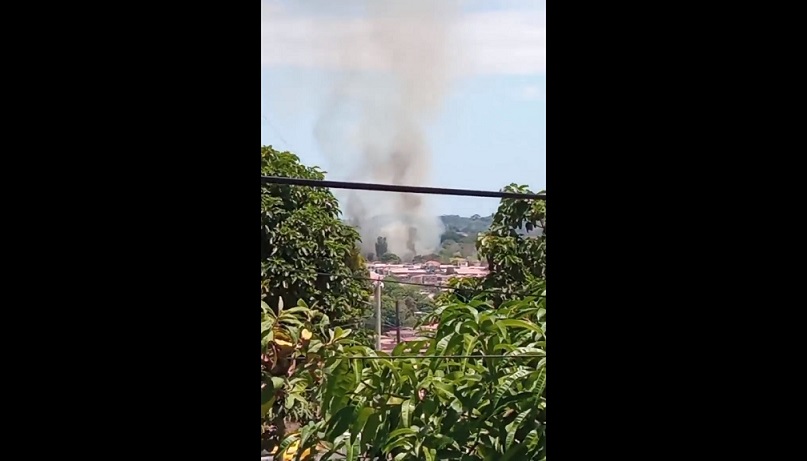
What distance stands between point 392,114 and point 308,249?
0.27 metres

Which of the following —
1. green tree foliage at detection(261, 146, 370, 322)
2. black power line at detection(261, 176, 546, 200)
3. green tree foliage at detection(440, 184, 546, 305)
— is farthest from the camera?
green tree foliage at detection(440, 184, 546, 305)

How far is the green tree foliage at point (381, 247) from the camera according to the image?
124 centimetres

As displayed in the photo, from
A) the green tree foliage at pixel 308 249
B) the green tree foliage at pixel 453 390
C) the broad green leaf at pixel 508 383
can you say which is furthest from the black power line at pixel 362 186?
the broad green leaf at pixel 508 383

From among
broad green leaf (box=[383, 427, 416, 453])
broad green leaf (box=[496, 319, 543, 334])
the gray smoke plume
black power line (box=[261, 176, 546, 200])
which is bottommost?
broad green leaf (box=[383, 427, 416, 453])

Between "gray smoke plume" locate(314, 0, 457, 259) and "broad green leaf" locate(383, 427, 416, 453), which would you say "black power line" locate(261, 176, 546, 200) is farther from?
"broad green leaf" locate(383, 427, 416, 453)

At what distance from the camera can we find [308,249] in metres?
1.24

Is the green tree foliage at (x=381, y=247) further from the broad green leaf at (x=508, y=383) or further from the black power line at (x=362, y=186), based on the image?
the broad green leaf at (x=508, y=383)

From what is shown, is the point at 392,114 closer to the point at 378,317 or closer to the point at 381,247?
the point at 381,247

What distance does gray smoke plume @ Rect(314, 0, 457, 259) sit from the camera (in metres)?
1.19

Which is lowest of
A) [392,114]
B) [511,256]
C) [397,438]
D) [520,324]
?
[397,438]

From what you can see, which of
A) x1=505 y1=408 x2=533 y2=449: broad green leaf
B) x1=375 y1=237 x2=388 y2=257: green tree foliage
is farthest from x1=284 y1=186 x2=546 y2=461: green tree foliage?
x1=375 y1=237 x2=388 y2=257: green tree foliage

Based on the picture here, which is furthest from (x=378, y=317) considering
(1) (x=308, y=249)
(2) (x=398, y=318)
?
(1) (x=308, y=249)
